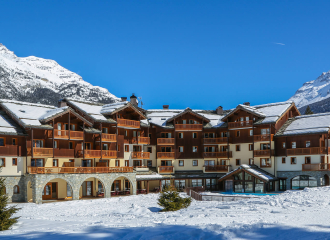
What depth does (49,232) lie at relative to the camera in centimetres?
2061

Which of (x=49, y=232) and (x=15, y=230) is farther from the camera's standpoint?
(x=15, y=230)

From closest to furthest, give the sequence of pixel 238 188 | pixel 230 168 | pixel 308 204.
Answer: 1. pixel 308 204
2. pixel 238 188
3. pixel 230 168

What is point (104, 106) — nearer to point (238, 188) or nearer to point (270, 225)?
point (238, 188)

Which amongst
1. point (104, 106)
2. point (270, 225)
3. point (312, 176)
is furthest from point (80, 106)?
point (270, 225)

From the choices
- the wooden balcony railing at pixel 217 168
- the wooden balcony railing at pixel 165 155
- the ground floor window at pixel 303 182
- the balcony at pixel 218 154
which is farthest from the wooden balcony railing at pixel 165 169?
the ground floor window at pixel 303 182

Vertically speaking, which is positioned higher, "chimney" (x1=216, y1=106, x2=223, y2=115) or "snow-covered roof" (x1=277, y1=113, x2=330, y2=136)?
"chimney" (x1=216, y1=106, x2=223, y2=115)

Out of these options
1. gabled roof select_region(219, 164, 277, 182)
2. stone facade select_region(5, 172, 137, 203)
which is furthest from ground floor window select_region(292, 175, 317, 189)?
stone facade select_region(5, 172, 137, 203)

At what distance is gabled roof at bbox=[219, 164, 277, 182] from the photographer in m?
50.8

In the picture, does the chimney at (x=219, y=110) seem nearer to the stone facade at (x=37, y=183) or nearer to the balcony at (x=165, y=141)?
the balcony at (x=165, y=141)

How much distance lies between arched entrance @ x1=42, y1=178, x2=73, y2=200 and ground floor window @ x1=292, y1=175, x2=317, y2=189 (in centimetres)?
2744

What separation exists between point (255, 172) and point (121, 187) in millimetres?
17065

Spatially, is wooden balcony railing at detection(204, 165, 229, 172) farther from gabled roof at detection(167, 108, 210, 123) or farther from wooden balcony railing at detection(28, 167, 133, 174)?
wooden balcony railing at detection(28, 167, 133, 174)

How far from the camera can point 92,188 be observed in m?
49.0

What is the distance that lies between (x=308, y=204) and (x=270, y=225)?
31.0 feet
